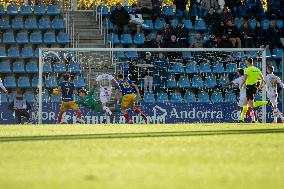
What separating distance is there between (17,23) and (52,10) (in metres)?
1.60

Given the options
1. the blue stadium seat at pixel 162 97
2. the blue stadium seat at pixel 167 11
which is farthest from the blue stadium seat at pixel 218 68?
the blue stadium seat at pixel 167 11

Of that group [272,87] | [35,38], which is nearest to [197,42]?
[272,87]

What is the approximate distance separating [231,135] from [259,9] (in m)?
21.3

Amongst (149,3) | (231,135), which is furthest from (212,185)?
(149,3)

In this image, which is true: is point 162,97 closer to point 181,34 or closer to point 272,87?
point 181,34

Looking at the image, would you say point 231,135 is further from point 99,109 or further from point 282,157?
point 99,109

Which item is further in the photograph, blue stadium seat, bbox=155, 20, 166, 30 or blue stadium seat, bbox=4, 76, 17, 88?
blue stadium seat, bbox=155, 20, 166, 30

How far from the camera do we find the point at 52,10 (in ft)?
117

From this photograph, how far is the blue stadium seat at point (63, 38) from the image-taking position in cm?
3425

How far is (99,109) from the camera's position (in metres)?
31.1

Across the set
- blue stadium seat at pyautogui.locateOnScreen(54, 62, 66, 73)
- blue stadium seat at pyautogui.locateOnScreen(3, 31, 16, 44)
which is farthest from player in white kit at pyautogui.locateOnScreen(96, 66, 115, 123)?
blue stadium seat at pyautogui.locateOnScreen(3, 31, 16, 44)

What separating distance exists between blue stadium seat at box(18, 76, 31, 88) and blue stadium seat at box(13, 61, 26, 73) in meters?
0.43

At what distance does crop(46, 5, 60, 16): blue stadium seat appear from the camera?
116 feet

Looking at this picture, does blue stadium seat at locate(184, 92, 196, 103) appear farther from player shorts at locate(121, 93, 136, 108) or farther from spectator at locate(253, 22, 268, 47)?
spectator at locate(253, 22, 268, 47)
